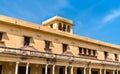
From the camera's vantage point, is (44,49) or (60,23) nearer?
(44,49)

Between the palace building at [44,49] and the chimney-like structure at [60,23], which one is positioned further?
the chimney-like structure at [60,23]

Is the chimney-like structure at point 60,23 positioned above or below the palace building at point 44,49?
above

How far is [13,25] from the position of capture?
2181 cm

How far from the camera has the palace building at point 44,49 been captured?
2006cm

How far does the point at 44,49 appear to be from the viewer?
24516 mm

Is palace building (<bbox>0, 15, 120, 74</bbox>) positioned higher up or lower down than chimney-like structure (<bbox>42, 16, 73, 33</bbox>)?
lower down

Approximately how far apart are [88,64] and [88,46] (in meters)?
5.05

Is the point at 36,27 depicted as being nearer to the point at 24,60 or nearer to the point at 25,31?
the point at 25,31

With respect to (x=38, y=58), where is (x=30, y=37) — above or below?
above

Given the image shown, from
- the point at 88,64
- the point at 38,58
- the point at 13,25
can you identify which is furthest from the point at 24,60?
the point at 88,64

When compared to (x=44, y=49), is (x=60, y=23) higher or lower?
higher

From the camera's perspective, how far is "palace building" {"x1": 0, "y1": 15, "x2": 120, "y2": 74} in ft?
65.8

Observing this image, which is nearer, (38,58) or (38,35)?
(38,58)

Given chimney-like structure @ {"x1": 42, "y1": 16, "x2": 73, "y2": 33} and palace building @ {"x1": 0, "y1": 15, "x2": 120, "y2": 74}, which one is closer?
palace building @ {"x1": 0, "y1": 15, "x2": 120, "y2": 74}
